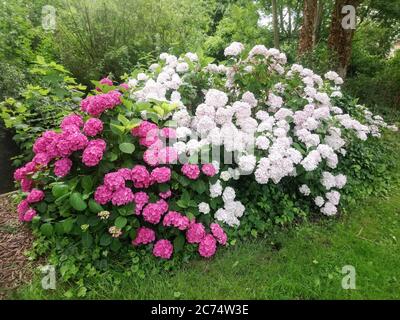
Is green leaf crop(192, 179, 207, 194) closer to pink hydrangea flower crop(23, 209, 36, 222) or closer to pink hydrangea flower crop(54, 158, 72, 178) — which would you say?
pink hydrangea flower crop(54, 158, 72, 178)

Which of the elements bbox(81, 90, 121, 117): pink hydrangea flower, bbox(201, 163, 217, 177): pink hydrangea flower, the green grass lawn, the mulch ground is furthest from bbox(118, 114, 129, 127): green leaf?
the mulch ground

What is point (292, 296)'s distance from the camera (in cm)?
274

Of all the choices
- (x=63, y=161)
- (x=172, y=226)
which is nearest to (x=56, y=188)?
(x=63, y=161)

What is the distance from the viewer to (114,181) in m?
2.69

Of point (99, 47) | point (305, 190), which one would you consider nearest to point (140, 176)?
point (305, 190)

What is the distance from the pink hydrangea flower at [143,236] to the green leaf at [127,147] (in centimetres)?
71

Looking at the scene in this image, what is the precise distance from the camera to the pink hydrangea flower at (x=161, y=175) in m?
2.80

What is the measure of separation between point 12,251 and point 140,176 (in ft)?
4.84

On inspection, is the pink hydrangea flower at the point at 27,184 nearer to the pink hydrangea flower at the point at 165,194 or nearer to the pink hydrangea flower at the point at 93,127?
the pink hydrangea flower at the point at 93,127

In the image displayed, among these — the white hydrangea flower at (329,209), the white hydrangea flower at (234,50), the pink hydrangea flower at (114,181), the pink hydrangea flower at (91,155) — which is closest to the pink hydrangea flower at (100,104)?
the pink hydrangea flower at (91,155)

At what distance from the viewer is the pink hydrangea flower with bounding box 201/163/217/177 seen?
2964mm

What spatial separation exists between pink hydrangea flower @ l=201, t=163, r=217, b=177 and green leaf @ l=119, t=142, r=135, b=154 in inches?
26.1

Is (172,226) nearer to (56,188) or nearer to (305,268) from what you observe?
(56,188)

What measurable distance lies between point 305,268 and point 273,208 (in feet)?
2.55
